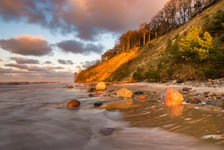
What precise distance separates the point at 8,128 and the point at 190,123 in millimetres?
5008

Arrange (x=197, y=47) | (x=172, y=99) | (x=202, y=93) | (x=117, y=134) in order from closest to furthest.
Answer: (x=117, y=134)
(x=172, y=99)
(x=202, y=93)
(x=197, y=47)

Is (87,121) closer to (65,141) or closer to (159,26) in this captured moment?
(65,141)

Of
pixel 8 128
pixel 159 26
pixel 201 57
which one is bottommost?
pixel 8 128

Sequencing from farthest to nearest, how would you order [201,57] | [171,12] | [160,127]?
[171,12] → [201,57] → [160,127]

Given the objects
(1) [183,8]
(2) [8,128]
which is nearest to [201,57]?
(2) [8,128]

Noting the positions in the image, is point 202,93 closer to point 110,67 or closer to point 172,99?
point 172,99

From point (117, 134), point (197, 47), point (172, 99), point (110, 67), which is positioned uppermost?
point (110, 67)

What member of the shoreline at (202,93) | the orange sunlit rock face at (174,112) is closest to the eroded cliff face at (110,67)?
the shoreline at (202,93)

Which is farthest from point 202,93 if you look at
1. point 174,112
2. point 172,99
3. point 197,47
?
point 197,47

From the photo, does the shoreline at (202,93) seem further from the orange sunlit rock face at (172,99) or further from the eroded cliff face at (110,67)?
the eroded cliff face at (110,67)

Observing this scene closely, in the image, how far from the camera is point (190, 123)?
14.7 ft

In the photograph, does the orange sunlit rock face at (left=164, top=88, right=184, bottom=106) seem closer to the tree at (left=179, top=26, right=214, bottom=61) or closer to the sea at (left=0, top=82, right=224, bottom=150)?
the sea at (left=0, top=82, right=224, bottom=150)

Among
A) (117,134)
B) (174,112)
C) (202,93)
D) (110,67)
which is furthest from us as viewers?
(110,67)

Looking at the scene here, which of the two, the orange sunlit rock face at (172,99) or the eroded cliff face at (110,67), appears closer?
the orange sunlit rock face at (172,99)
